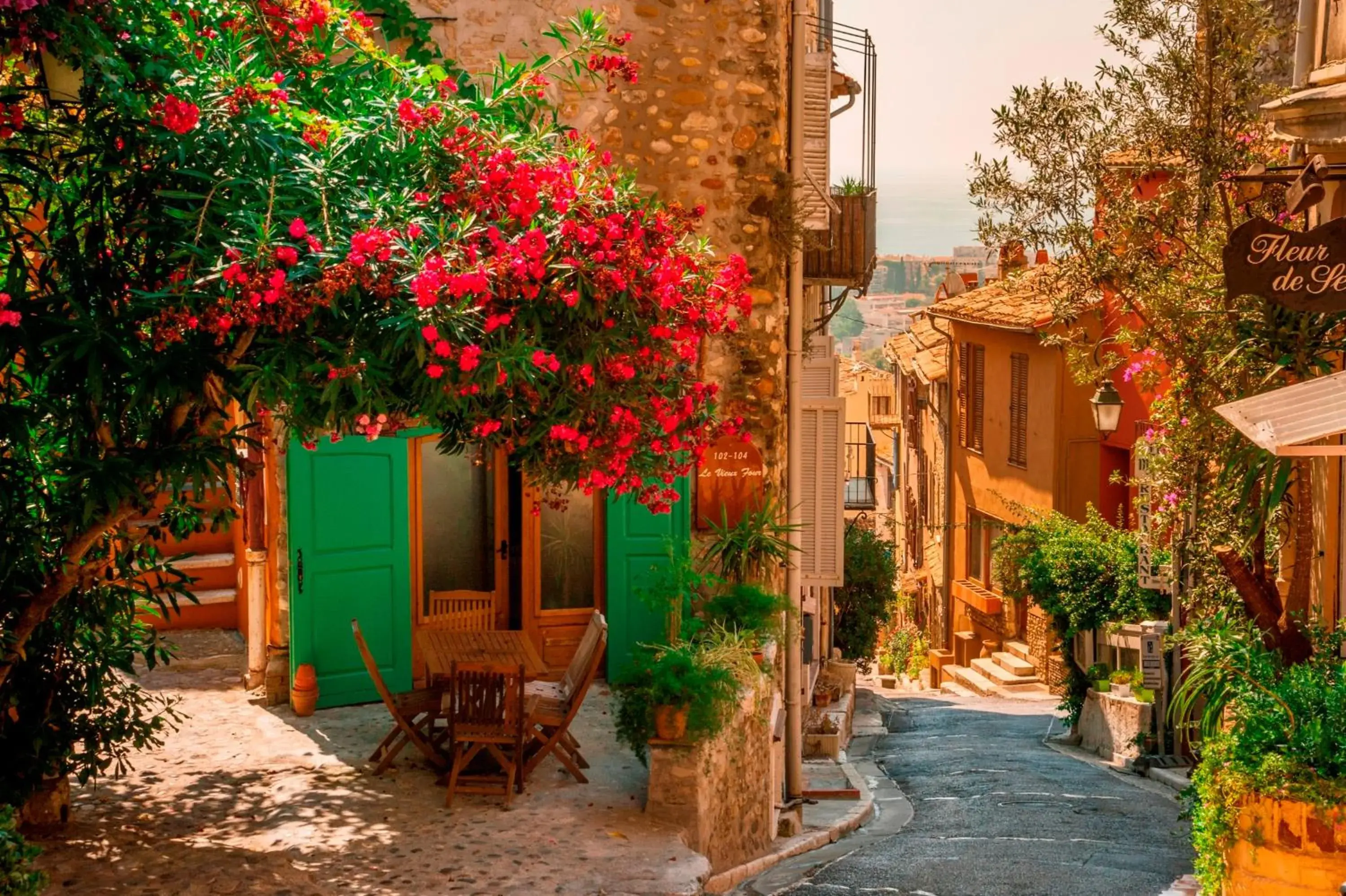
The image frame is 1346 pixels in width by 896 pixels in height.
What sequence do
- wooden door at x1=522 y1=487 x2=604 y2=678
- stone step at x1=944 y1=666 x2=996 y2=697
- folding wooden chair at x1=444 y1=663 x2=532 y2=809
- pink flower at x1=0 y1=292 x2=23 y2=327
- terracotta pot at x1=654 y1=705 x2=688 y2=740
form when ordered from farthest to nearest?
stone step at x1=944 y1=666 x2=996 y2=697 → wooden door at x1=522 y1=487 x2=604 y2=678 → folding wooden chair at x1=444 y1=663 x2=532 y2=809 → terracotta pot at x1=654 y1=705 x2=688 y2=740 → pink flower at x1=0 y1=292 x2=23 y2=327

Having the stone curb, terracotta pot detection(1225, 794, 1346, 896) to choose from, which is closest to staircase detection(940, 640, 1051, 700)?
the stone curb

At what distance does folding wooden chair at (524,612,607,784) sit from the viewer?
28.1 ft

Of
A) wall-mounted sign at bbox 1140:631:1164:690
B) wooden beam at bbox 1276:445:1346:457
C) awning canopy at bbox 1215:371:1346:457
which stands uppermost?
awning canopy at bbox 1215:371:1346:457

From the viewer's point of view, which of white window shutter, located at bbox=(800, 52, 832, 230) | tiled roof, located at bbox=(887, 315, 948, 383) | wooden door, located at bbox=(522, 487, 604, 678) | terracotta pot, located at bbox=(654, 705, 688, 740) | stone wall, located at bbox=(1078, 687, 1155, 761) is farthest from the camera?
tiled roof, located at bbox=(887, 315, 948, 383)

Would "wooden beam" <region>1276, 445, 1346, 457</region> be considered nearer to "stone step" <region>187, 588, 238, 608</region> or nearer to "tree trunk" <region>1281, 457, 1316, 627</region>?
"tree trunk" <region>1281, 457, 1316, 627</region>

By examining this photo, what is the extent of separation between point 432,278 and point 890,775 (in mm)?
10209

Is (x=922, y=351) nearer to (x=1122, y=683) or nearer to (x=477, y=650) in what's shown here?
(x=1122, y=683)

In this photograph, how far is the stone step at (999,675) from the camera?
2438cm

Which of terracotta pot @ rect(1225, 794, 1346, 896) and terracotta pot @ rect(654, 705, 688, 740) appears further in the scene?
terracotta pot @ rect(654, 705, 688, 740)

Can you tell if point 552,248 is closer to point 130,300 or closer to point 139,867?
point 130,300

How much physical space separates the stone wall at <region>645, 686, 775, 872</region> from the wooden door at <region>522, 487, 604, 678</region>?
1.91 metres

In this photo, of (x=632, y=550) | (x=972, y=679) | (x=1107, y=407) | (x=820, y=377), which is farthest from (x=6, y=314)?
(x=972, y=679)


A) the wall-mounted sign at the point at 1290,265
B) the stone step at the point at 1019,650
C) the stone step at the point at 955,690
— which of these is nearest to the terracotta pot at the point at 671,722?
the wall-mounted sign at the point at 1290,265

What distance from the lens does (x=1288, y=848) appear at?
7.12 meters
